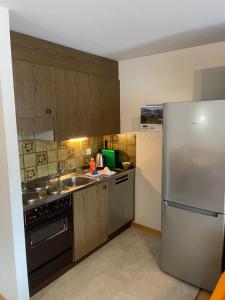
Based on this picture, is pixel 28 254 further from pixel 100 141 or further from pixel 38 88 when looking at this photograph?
pixel 100 141

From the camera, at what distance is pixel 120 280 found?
235cm

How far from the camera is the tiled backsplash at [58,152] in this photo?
250 centimetres

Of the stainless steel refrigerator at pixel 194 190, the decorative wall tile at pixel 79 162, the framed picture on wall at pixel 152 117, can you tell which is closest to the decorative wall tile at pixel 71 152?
the decorative wall tile at pixel 79 162

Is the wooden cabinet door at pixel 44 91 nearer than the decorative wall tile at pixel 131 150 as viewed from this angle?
Yes

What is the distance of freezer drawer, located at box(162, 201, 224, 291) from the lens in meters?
2.02

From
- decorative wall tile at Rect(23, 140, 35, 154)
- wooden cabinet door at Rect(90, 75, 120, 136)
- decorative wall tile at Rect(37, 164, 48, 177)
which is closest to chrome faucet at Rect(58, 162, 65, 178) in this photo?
decorative wall tile at Rect(37, 164, 48, 177)

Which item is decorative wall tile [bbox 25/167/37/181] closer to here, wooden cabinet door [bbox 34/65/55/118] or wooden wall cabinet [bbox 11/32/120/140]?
wooden wall cabinet [bbox 11/32/120/140]

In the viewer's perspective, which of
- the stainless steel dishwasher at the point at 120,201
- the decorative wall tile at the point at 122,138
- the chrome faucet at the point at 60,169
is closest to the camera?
the chrome faucet at the point at 60,169

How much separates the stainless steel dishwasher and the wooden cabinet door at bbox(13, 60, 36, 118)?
130 cm

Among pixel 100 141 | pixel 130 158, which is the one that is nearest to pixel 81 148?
pixel 100 141

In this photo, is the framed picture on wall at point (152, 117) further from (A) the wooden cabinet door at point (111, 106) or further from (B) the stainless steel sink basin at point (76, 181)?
(B) the stainless steel sink basin at point (76, 181)

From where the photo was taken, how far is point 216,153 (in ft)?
6.33

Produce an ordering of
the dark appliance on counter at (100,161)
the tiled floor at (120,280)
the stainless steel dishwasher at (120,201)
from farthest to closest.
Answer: the dark appliance on counter at (100,161), the stainless steel dishwasher at (120,201), the tiled floor at (120,280)

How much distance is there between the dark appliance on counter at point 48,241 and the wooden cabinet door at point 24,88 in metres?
0.88
